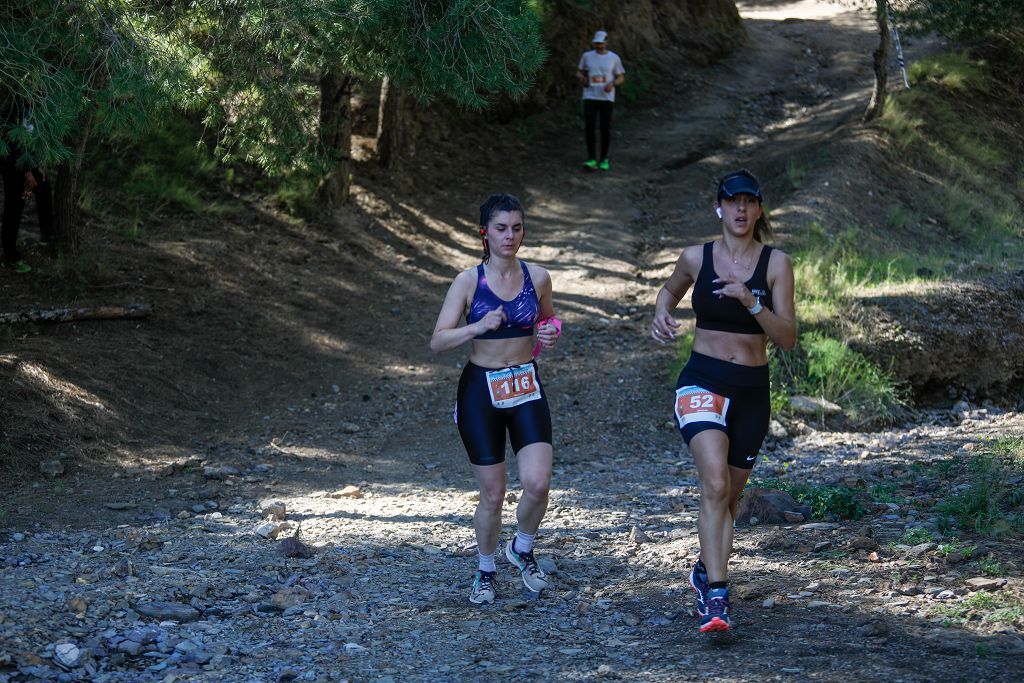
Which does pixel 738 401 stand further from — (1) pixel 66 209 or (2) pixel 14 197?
(1) pixel 66 209

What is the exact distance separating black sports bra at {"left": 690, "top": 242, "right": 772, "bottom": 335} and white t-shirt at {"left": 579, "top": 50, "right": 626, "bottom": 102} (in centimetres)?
1093

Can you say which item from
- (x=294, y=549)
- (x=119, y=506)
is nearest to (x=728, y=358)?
(x=294, y=549)

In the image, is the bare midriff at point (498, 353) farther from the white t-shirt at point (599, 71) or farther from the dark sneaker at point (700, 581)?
the white t-shirt at point (599, 71)

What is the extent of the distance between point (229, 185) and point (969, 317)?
8873mm

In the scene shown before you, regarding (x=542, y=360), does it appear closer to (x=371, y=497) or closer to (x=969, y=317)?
(x=371, y=497)

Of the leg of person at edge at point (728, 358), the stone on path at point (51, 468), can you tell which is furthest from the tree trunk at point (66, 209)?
the leg of person at edge at point (728, 358)

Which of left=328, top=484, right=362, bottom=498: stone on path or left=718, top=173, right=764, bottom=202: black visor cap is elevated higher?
left=718, top=173, right=764, bottom=202: black visor cap

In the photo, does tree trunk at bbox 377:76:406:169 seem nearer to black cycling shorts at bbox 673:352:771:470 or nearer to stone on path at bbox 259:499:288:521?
stone on path at bbox 259:499:288:521

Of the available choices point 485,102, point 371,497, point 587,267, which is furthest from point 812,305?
point 371,497

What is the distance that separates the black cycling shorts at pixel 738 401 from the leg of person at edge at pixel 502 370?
0.71 metres

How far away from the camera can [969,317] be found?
1027 cm

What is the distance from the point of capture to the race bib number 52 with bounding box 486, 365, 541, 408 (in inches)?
196

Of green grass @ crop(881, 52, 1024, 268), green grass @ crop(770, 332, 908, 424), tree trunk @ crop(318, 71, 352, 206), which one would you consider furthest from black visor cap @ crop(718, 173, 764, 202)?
green grass @ crop(881, 52, 1024, 268)

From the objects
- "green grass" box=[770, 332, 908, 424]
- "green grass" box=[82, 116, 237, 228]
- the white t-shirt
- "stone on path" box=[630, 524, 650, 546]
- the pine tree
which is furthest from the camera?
the white t-shirt
